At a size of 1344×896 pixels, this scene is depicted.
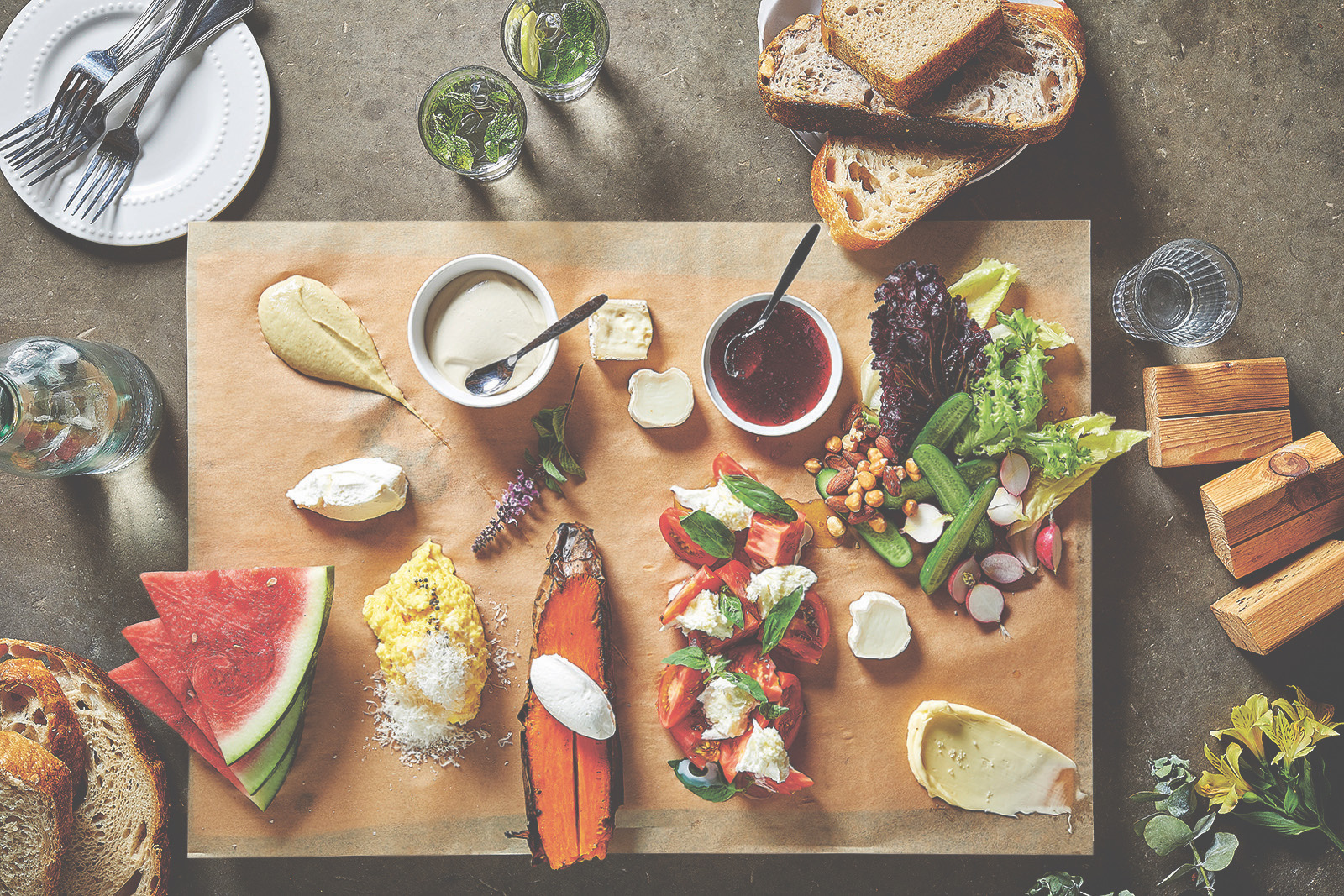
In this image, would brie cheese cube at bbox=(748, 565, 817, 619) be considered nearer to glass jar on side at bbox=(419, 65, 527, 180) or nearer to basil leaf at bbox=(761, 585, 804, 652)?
basil leaf at bbox=(761, 585, 804, 652)

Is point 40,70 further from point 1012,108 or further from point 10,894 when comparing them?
point 1012,108

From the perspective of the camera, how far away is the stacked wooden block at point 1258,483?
91.1 inches

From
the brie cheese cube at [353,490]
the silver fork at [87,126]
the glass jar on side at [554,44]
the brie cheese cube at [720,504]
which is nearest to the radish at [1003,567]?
the brie cheese cube at [720,504]

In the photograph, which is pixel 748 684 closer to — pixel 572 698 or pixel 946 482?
pixel 572 698

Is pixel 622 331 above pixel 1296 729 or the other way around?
above

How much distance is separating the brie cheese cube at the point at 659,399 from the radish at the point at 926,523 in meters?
0.76

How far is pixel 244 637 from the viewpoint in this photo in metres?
2.15

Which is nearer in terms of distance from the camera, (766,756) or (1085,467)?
(766,756)

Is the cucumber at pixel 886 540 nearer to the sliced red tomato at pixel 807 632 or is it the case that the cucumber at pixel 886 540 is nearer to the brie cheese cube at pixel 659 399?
the sliced red tomato at pixel 807 632

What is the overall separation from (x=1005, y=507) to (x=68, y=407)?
2753mm

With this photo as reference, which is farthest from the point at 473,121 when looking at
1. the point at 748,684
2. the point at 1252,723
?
the point at 1252,723

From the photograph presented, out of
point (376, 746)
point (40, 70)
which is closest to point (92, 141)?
point (40, 70)

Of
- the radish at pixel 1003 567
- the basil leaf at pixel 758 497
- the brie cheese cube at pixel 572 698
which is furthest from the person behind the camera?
the radish at pixel 1003 567

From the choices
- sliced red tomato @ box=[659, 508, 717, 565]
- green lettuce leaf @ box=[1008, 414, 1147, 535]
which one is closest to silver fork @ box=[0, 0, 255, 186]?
sliced red tomato @ box=[659, 508, 717, 565]
